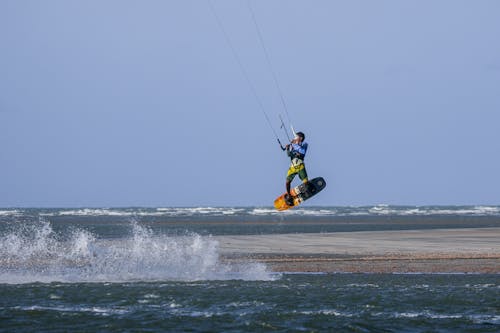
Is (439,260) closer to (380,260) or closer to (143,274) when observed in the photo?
(380,260)

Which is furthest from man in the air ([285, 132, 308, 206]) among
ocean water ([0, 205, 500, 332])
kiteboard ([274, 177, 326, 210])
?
ocean water ([0, 205, 500, 332])

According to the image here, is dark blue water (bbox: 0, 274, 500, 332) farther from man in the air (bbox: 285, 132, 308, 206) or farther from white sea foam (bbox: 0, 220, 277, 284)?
man in the air (bbox: 285, 132, 308, 206)

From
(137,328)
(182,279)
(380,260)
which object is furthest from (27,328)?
(380,260)

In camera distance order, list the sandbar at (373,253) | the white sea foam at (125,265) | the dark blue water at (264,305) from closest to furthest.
A: the dark blue water at (264,305)
the white sea foam at (125,265)
the sandbar at (373,253)

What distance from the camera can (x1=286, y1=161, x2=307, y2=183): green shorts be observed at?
96.5ft

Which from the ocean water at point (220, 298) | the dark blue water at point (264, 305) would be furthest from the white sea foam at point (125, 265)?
the dark blue water at point (264, 305)

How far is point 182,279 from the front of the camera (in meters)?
29.2

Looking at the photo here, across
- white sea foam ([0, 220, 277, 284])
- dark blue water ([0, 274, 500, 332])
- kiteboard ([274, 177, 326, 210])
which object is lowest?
dark blue water ([0, 274, 500, 332])

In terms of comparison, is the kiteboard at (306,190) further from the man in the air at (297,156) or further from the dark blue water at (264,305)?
the dark blue water at (264,305)

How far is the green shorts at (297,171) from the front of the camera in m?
29.4

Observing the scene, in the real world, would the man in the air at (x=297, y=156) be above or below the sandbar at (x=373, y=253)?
above

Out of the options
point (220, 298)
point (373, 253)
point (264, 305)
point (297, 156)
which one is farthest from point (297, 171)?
point (373, 253)

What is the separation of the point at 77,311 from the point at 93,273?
8.28 metres

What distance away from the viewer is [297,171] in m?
29.7
